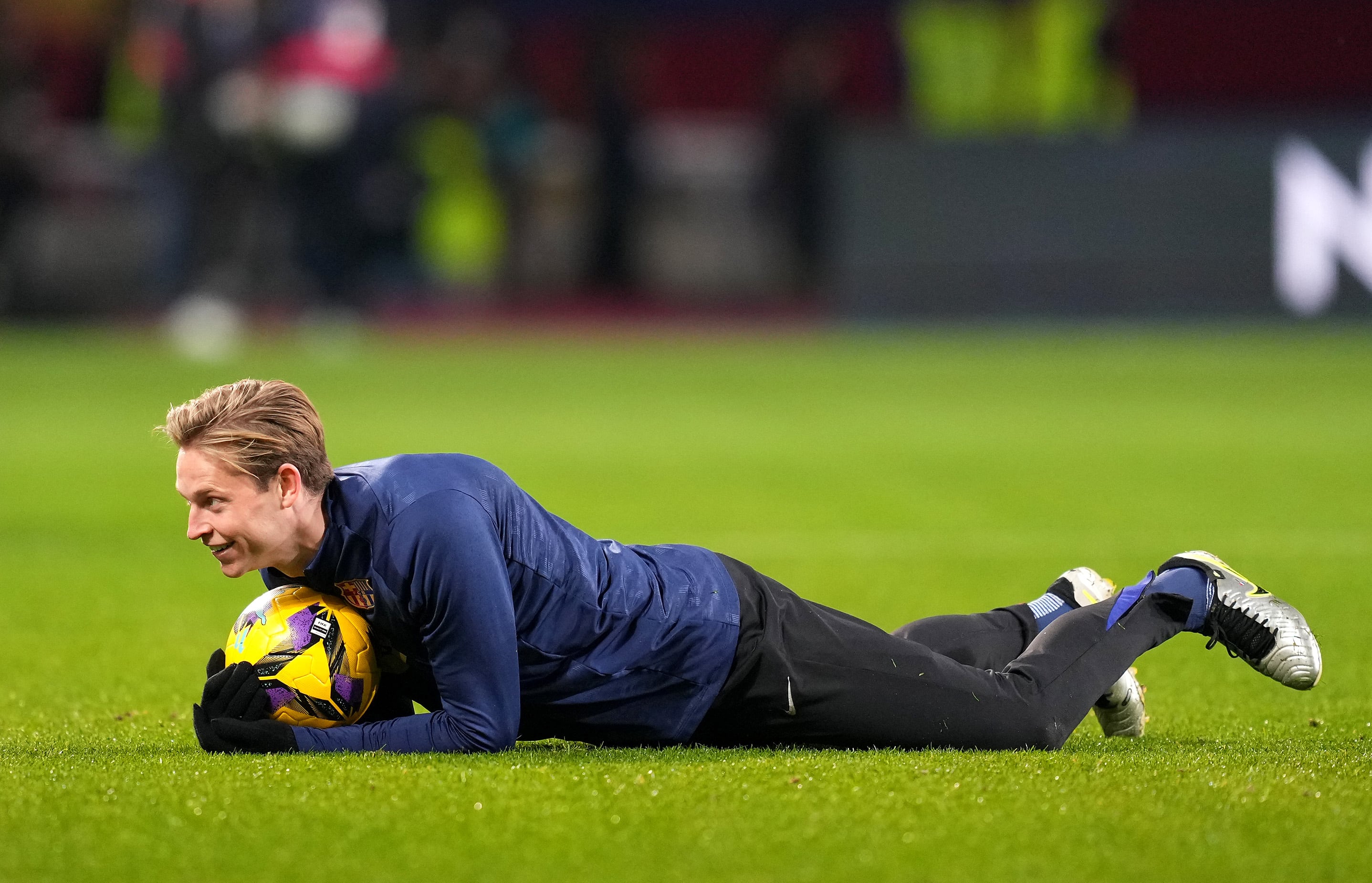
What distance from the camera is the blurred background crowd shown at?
58.2ft

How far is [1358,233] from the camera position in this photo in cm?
1664

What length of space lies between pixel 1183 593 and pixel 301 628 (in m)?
2.26

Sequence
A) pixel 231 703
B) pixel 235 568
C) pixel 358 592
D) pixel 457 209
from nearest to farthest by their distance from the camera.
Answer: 1. pixel 235 568
2. pixel 358 592
3. pixel 231 703
4. pixel 457 209

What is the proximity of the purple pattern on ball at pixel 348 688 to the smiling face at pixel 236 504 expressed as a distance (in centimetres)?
43

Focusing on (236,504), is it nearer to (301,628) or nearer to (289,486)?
(289,486)

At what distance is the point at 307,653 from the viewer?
4359mm

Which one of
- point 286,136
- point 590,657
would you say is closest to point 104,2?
point 286,136

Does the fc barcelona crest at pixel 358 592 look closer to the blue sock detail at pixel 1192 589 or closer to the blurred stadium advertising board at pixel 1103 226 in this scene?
the blue sock detail at pixel 1192 589

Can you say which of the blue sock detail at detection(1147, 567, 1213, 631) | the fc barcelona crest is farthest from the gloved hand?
the blue sock detail at detection(1147, 567, 1213, 631)

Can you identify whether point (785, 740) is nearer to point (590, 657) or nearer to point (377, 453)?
point (590, 657)

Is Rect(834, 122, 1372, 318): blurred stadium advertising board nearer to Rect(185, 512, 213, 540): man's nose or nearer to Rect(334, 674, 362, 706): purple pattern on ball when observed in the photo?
Rect(334, 674, 362, 706): purple pattern on ball

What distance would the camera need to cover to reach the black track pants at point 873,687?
4.46 metres

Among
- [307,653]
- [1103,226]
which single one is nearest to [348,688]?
[307,653]

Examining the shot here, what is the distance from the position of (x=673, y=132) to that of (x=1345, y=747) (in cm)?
2170
